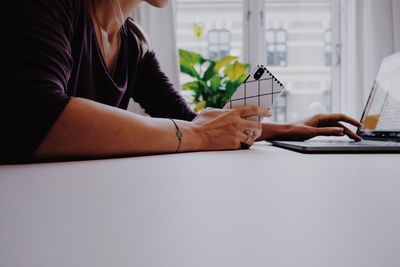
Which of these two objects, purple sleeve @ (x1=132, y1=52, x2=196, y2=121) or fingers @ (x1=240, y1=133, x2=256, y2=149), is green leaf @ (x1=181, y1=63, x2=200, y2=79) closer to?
purple sleeve @ (x1=132, y1=52, x2=196, y2=121)

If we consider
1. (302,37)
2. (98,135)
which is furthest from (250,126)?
(302,37)

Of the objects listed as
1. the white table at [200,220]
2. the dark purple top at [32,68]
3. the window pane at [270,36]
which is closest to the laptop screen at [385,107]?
the white table at [200,220]

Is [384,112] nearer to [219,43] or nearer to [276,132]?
[276,132]

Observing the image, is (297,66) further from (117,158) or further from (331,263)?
(331,263)

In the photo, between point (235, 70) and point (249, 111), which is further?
point (235, 70)

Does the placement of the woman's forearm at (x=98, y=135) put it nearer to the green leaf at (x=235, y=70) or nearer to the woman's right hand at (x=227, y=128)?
the woman's right hand at (x=227, y=128)

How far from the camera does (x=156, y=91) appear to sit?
120cm

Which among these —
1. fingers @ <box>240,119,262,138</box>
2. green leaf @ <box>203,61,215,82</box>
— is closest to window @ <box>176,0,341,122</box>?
green leaf @ <box>203,61,215,82</box>

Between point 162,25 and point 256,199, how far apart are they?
2.24 metres

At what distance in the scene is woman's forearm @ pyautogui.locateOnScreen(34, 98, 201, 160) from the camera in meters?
0.46

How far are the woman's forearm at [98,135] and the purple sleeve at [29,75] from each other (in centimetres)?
2

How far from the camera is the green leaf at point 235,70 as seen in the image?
228 centimetres

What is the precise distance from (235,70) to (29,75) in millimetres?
1905

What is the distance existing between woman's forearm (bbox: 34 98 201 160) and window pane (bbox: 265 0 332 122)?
2.36m
